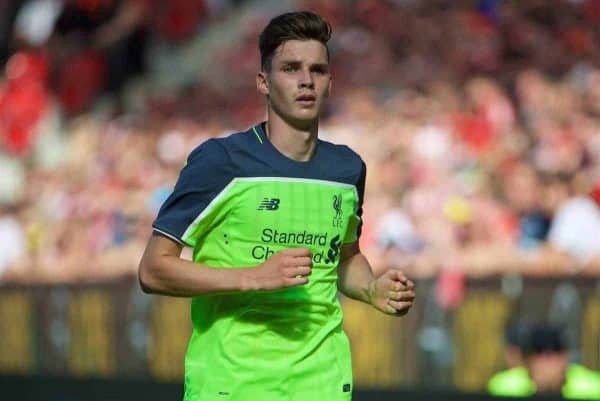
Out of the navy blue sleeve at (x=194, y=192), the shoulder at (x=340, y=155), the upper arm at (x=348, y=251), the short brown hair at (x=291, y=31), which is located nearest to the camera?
the navy blue sleeve at (x=194, y=192)

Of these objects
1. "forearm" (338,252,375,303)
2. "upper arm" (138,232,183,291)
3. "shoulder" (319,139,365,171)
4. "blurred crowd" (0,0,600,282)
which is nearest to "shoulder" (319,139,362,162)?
"shoulder" (319,139,365,171)

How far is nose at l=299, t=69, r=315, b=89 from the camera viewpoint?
4.50m

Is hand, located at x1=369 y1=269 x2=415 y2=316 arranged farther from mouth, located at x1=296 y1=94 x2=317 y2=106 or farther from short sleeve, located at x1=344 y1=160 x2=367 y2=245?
mouth, located at x1=296 y1=94 x2=317 y2=106

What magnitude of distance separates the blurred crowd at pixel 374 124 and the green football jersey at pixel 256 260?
14.3ft

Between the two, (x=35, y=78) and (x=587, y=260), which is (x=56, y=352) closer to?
(x=35, y=78)

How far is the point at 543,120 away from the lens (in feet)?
29.6

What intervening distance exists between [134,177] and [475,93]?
322 cm

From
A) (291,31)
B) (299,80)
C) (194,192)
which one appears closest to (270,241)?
(194,192)

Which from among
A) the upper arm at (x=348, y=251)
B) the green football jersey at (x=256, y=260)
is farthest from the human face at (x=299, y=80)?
the upper arm at (x=348, y=251)

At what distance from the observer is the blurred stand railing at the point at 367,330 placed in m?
8.76

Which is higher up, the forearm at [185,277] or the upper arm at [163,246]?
the upper arm at [163,246]

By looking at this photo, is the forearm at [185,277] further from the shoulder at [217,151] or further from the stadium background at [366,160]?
the stadium background at [366,160]

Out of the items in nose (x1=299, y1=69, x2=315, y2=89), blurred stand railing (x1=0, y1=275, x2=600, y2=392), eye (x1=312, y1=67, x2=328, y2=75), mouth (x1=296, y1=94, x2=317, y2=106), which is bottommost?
blurred stand railing (x1=0, y1=275, x2=600, y2=392)

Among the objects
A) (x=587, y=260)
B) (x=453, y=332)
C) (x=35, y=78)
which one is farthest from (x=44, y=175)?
(x=587, y=260)
